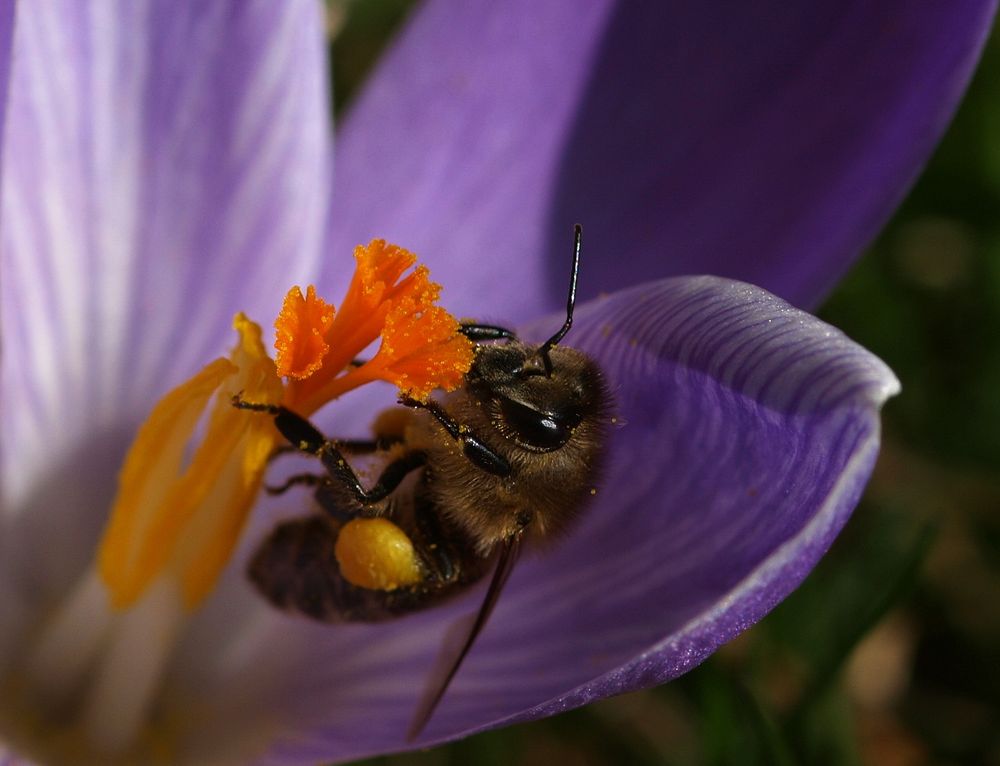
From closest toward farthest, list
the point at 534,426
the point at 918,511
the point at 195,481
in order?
the point at 534,426
the point at 195,481
the point at 918,511

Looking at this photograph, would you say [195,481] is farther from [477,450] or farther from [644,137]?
[644,137]

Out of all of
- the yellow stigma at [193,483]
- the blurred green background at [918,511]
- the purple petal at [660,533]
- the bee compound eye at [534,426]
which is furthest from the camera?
the blurred green background at [918,511]

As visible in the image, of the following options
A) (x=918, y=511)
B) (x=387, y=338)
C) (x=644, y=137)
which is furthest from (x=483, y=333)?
(x=918, y=511)

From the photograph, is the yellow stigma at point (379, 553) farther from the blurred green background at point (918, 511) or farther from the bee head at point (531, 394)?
the blurred green background at point (918, 511)

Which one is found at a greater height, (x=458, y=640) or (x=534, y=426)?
(x=534, y=426)

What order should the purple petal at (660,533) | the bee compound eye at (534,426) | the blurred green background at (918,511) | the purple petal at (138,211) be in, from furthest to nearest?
the blurred green background at (918,511) → the purple petal at (138,211) → the bee compound eye at (534,426) → the purple petal at (660,533)

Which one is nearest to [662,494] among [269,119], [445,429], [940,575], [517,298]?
[445,429]

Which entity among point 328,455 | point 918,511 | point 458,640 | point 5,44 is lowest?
point 918,511

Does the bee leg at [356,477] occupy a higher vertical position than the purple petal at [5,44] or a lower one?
lower

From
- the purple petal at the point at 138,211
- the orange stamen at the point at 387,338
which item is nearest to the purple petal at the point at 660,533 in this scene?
the orange stamen at the point at 387,338
